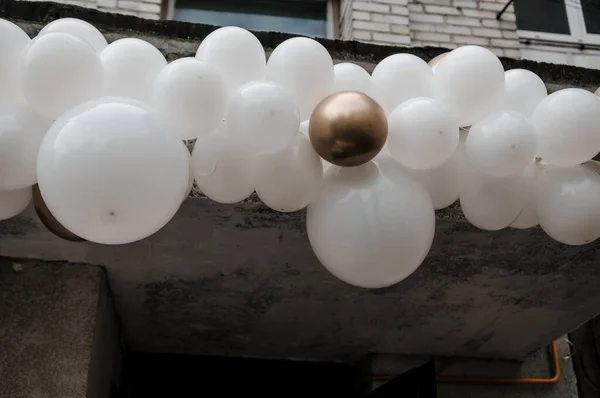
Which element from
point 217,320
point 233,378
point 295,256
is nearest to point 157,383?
point 233,378

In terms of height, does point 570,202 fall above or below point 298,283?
below

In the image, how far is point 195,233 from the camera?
2.02m

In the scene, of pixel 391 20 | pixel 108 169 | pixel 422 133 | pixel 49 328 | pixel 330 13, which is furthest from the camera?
pixel 330 13

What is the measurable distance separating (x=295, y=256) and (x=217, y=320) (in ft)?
2.71

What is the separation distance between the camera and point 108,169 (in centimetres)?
107

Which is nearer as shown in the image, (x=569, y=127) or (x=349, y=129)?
(x=349, y=129)

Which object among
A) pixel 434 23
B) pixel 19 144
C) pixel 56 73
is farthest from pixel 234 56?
pixel 434 23

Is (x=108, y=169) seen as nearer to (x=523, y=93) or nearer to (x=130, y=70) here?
(x=130, y=70)

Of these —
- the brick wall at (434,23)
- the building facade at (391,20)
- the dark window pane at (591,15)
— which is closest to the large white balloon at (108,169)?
the building facade at (391,20)

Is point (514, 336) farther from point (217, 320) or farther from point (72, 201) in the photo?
point (72, 201)

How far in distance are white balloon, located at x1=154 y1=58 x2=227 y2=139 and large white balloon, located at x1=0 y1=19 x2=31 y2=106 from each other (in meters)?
0.30

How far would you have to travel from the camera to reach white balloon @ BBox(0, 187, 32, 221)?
140 cm

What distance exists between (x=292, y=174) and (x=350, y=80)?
313mm

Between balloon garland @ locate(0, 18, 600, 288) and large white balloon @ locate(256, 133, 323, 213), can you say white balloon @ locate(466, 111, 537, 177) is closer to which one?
balloon garland @ locate(0, 18, 600, 288)
